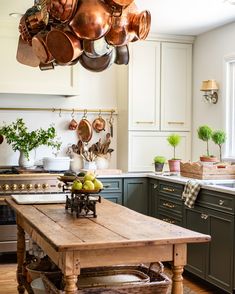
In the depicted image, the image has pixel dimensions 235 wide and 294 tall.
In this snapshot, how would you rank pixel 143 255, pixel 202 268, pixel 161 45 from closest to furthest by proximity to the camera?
pixel 143 255, pixel 202 268, pixel 161 45

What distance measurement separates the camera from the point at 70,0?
279cm

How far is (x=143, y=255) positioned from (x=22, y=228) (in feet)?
4.83

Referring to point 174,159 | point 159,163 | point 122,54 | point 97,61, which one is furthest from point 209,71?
point 97,61

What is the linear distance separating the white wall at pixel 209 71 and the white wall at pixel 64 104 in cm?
93

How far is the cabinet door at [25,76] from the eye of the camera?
17.0 feet

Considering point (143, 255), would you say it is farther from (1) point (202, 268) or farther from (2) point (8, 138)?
(2) point (8, 138)

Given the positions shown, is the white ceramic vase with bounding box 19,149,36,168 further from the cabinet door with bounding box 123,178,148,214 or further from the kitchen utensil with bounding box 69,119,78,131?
the cabinet door with bounding box 123,178,148,214

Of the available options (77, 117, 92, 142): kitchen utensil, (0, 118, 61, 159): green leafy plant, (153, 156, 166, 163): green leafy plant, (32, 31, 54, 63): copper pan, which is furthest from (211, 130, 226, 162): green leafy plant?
(32, 31, 54, 63): copper pan

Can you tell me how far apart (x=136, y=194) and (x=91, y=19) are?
2895 millimetres

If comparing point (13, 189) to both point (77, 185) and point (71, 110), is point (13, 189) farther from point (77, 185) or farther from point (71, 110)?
point (77, 185)

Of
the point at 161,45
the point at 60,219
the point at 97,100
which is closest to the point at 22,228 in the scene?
the point at 60,219

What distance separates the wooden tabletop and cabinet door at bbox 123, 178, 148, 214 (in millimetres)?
2029

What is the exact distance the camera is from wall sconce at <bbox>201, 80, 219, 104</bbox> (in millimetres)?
5297

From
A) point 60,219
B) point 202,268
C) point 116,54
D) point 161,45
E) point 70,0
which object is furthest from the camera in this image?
point 161,45
